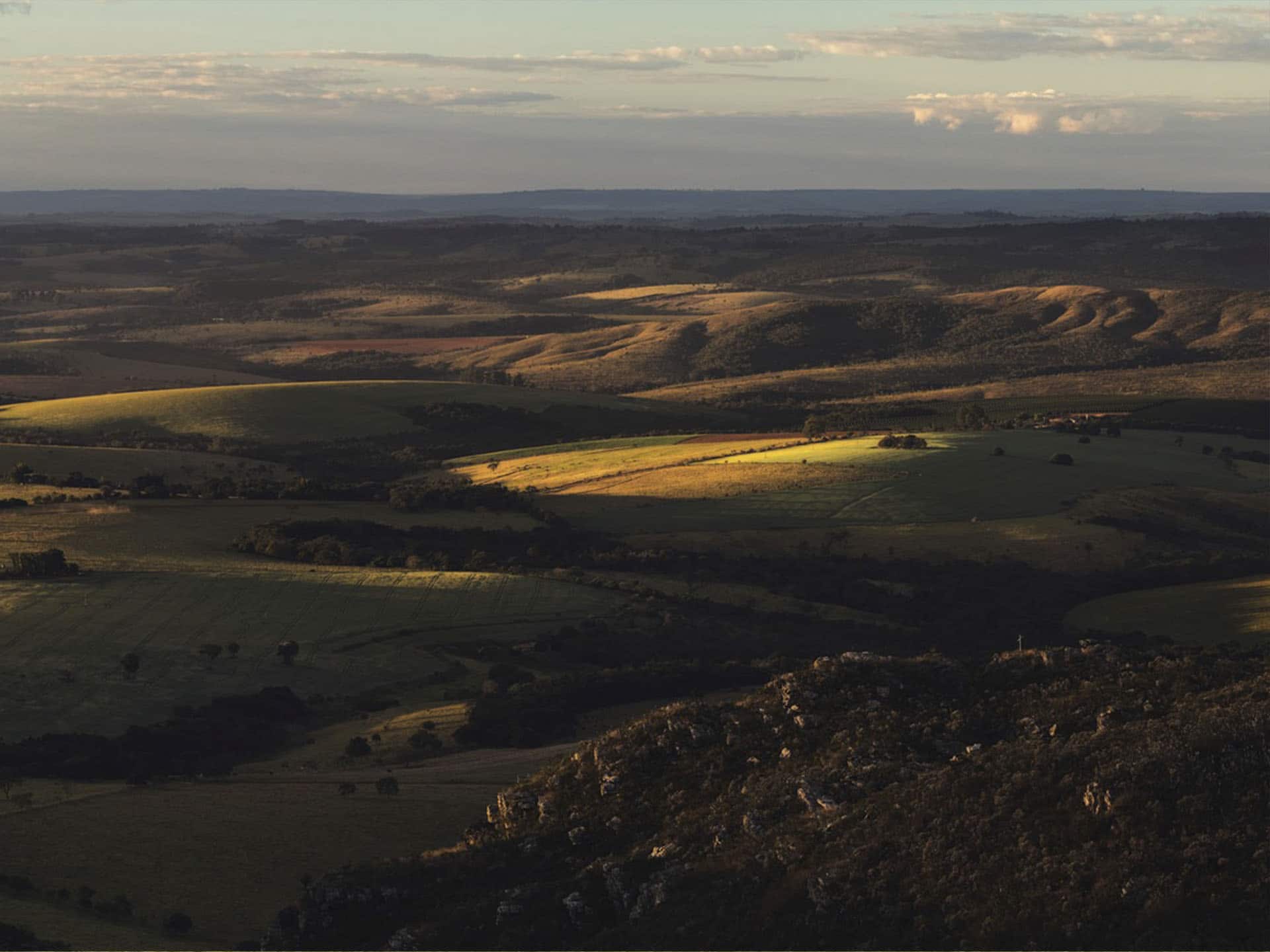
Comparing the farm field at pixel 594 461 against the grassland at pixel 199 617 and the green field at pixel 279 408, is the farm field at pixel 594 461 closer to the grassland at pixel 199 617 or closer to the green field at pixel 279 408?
the green field at pixel 279 408

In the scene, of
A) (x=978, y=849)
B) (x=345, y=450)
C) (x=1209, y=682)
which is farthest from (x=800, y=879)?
(x=345, y=450)

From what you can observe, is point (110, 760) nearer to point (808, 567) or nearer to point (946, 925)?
point (946, 925)

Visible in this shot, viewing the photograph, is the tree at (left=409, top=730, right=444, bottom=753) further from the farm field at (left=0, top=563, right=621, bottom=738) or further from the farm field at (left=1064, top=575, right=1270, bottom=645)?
the farm field at (left=1064, top=575, right=1270, bottom=645)

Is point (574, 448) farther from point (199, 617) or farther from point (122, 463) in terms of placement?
point (199, 617)

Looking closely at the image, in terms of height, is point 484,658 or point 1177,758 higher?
point 1177,758

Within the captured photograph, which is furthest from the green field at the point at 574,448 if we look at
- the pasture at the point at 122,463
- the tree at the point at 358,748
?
the tree at the point at 358,748

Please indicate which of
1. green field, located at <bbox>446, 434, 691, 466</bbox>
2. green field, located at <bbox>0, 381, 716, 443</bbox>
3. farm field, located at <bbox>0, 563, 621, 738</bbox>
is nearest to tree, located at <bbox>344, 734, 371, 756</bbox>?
farm field, located at <bbox>0, 563, 621, 738</bbox>
